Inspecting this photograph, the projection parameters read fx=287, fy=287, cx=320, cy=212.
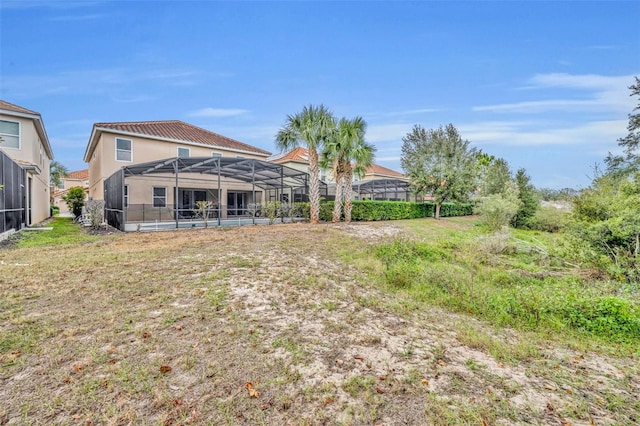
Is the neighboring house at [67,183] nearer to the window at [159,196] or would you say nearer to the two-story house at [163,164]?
the two-story house at [163,164]

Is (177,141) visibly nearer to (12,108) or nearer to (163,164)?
(163,164)

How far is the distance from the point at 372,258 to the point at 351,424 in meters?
6.34

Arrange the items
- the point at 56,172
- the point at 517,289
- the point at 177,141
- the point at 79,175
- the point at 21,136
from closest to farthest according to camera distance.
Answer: the point at 517,289 → the point at 21,136 → the point at 177,141 → the point at 56,172 → the point at 79,175

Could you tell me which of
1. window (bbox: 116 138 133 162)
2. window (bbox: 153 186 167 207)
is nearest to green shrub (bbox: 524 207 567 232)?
window (bbox: 153 186 167 207)

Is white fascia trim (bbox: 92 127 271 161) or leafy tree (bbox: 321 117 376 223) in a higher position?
white fascia trim (bbox: 92 127 271 161)

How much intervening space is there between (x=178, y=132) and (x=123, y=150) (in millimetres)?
4435

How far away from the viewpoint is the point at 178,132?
22375 mm

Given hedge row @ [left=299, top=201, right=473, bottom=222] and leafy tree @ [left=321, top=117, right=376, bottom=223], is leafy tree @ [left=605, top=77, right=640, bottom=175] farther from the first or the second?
leafy tree @ [left=321, top=117, right=376, bottom=223]

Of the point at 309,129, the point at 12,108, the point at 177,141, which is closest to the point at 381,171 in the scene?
Answer: the point at 309,129

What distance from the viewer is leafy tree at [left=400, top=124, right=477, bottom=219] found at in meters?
24.1

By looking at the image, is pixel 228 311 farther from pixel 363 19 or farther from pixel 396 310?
pixel 363 19

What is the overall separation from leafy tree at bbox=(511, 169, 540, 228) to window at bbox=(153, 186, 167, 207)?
2600 centimetres

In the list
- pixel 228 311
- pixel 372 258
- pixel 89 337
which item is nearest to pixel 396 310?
pixel 228 311

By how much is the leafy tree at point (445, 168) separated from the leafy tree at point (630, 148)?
36.4ft
